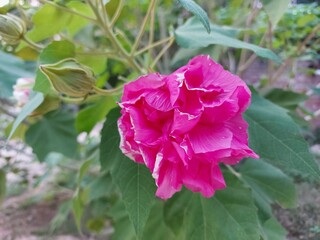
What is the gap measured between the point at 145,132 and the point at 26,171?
2.41ft

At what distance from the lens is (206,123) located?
0.27 metres

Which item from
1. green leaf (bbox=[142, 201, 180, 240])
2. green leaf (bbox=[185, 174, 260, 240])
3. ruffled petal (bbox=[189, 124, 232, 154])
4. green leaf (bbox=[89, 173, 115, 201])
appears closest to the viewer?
ruffled petal (bbox=[189, 124, 232, 154])

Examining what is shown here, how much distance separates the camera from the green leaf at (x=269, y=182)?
0.46 meters

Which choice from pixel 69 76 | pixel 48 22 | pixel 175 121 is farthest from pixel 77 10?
pixel 175 121

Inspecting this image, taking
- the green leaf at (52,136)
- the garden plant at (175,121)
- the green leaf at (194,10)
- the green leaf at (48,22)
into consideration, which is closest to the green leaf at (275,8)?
the garden plant at (175,121)

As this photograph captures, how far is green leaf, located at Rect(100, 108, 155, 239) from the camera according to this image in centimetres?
32

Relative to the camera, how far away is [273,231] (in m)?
0.44

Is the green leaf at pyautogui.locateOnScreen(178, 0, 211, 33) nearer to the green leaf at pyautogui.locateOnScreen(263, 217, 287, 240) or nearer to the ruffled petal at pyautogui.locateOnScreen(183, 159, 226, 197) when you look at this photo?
the ruffled petal at pyautogui.locateOnScreen(183, 159, 226, 197)

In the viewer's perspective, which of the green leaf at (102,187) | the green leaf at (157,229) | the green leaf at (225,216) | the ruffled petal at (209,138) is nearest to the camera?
the ruffled petal at (209,138)

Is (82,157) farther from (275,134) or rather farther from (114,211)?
(275,134)

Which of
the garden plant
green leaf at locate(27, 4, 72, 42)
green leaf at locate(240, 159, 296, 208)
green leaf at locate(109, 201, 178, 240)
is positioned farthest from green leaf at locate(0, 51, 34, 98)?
green leaf at locate(240, 159, 296, 208)

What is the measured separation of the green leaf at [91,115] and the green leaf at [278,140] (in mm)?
185

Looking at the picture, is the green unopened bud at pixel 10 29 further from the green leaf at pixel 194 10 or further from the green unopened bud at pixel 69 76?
the green leaf at pixel 194 10

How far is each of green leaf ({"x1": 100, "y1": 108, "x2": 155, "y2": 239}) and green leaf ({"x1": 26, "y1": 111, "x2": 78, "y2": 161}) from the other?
0.21 m
